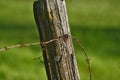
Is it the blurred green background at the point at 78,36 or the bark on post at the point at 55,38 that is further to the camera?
the blurred green background at the point at 78,36

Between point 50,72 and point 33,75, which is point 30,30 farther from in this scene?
point 50,72

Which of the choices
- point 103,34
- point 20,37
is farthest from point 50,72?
point 103,34

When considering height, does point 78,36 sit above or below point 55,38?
below

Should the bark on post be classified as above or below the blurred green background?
above

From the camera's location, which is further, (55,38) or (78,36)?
(78,36)

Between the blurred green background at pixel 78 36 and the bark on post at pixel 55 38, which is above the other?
the bark on post at pixel 55 38
